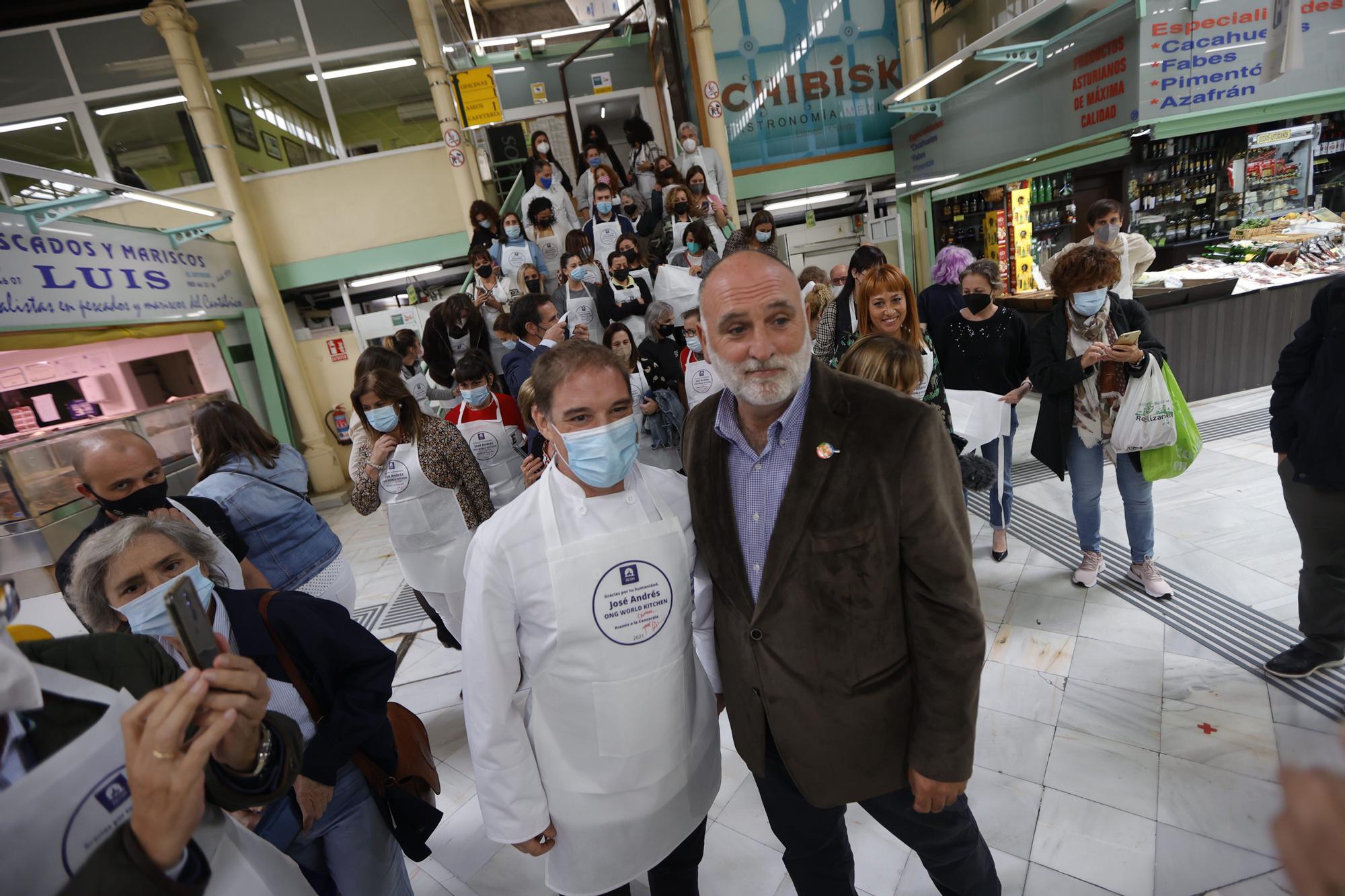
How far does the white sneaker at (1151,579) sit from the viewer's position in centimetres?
317

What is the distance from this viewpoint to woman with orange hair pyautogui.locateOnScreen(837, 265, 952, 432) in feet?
9.89

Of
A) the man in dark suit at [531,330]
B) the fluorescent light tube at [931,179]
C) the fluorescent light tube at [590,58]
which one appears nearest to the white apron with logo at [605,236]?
the man in dark suit at [531,330]

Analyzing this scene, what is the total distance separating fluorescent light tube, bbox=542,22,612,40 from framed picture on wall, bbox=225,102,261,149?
532 centimetres

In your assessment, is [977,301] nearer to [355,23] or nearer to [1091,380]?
[1091,380]

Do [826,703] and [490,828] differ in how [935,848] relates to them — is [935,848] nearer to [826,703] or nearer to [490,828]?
[826,703]

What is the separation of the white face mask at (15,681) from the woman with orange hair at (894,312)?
3023mm

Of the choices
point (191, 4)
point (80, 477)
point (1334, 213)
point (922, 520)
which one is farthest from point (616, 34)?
point (922, 520)

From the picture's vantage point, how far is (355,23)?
9336 mm

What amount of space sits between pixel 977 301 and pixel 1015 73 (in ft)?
21.5

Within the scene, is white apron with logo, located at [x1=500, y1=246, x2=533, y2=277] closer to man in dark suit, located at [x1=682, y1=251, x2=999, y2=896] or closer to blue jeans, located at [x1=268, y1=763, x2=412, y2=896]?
man in dark suit, located at [x1=682, y1=251, x2=999, y2=896]

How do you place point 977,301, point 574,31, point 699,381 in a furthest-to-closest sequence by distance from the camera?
point 574,31, point 699,381, point 977,301

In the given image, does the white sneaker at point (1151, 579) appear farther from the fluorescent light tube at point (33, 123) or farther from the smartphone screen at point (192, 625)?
the fluorescent light tube at point (33, 123)

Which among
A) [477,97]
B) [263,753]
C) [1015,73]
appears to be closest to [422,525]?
[263,753]

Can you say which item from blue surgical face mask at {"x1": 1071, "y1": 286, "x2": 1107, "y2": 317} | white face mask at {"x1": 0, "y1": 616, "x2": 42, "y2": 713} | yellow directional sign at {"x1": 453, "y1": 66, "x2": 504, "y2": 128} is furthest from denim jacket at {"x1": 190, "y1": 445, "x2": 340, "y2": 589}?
yellow directional sign at {"x1": 453, "y1": 66, "x2": 504, "y2": 128}
